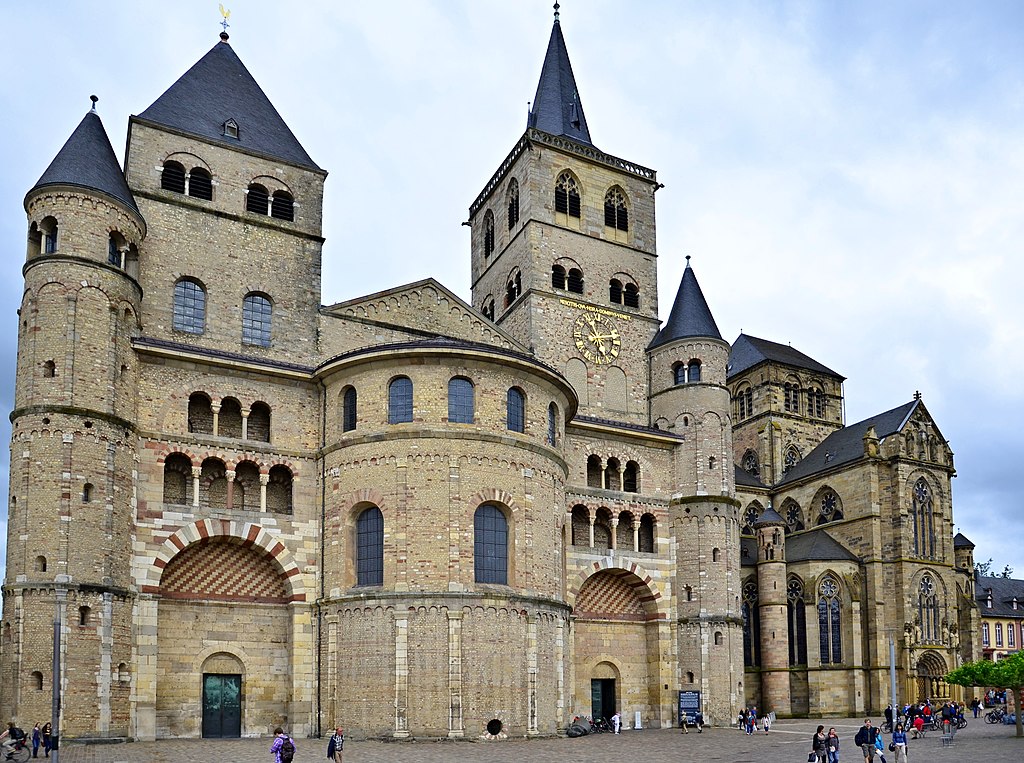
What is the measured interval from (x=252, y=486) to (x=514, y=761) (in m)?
15.5

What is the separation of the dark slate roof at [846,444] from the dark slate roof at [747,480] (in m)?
1.54

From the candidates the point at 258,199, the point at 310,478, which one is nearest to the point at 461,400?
the point at 310,478

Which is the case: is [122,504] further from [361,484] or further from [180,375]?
[361,484]

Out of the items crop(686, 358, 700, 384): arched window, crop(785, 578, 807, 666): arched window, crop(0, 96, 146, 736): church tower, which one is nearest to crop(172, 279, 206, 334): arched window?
crop(0, 96, 146, 736): church tower

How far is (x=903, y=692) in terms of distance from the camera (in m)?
58.3

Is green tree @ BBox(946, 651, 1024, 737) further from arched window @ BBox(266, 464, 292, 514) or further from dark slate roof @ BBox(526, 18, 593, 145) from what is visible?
dark slate roof @ BBox(526, 18, 593, 145)

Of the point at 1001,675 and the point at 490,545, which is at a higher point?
the point at 490,545

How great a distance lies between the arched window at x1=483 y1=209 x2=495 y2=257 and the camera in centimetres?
6106

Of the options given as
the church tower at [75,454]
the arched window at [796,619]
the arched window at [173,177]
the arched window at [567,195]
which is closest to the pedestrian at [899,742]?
the church tower at [75,454]

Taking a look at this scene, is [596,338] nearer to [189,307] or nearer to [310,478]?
[310,478]

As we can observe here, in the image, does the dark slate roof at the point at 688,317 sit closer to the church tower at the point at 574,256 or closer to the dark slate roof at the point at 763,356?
the church tower at the point at 574,256

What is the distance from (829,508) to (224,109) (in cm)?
4356

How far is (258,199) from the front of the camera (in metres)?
43.4

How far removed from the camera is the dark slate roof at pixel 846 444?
64.8 metres
